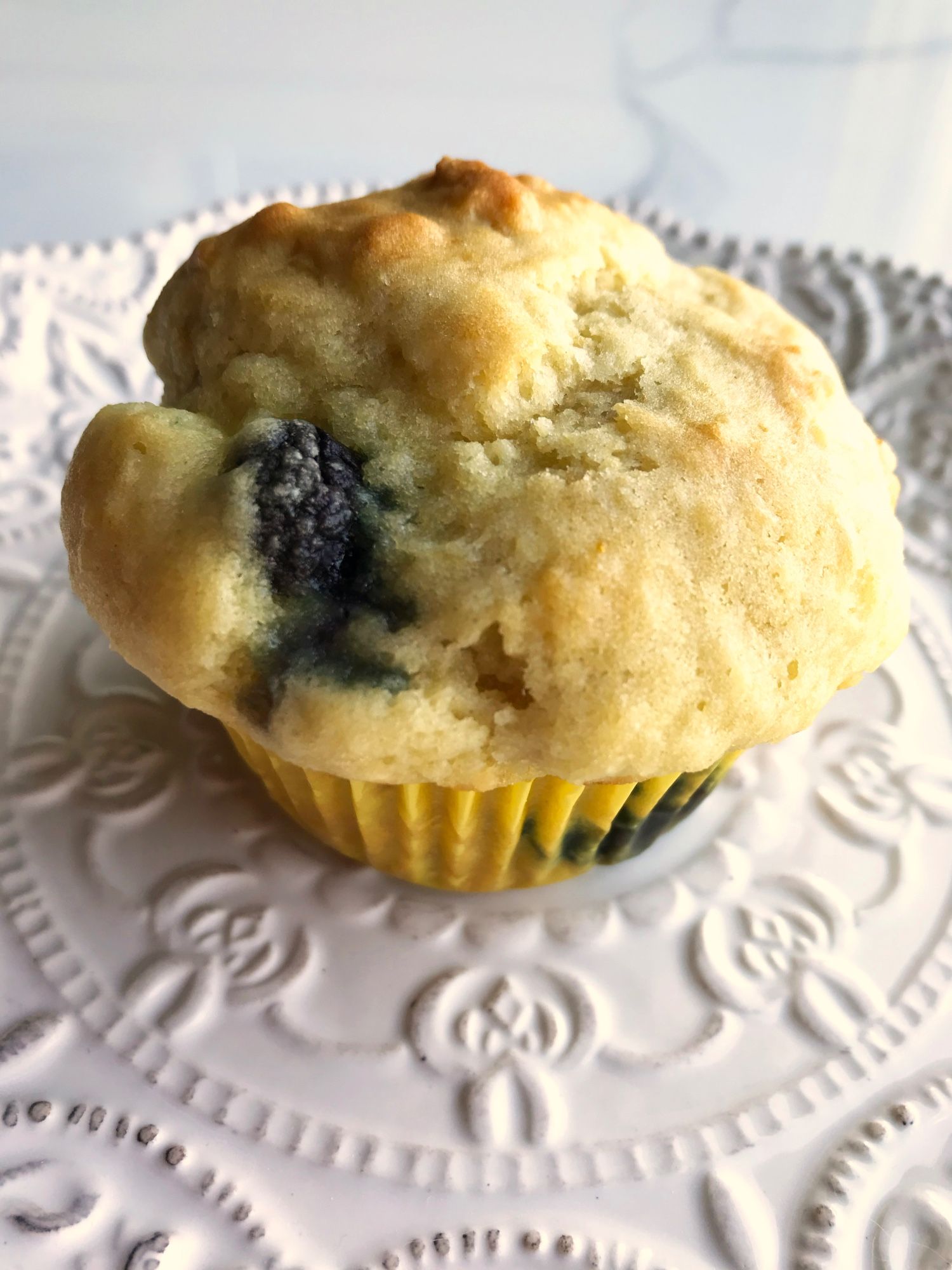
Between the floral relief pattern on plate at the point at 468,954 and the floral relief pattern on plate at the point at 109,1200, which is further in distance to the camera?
the floral relief pattern on plate at the point at 468,954

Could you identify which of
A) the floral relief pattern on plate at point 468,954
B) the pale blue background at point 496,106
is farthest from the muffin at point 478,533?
the pale blue background at point 496,106

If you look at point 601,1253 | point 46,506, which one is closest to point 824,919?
point 601,1253

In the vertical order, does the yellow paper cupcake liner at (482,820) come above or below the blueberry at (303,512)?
below

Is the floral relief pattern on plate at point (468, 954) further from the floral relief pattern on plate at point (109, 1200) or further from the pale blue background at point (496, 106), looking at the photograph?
the pale blue background at point (496, 106)

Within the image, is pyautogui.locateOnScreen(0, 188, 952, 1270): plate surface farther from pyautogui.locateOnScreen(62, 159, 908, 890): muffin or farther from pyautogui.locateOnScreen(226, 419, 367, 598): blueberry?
pyautogui.locateOnScreen(226, 419, 367, 598): blueberry

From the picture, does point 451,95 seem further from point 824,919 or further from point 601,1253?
point 601,1253

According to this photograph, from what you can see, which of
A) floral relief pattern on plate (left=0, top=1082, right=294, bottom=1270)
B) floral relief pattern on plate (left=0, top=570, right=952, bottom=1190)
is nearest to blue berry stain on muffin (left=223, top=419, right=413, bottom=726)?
floral relief pattern on plate (left=0, top=570, right=952, bottom=1190)
